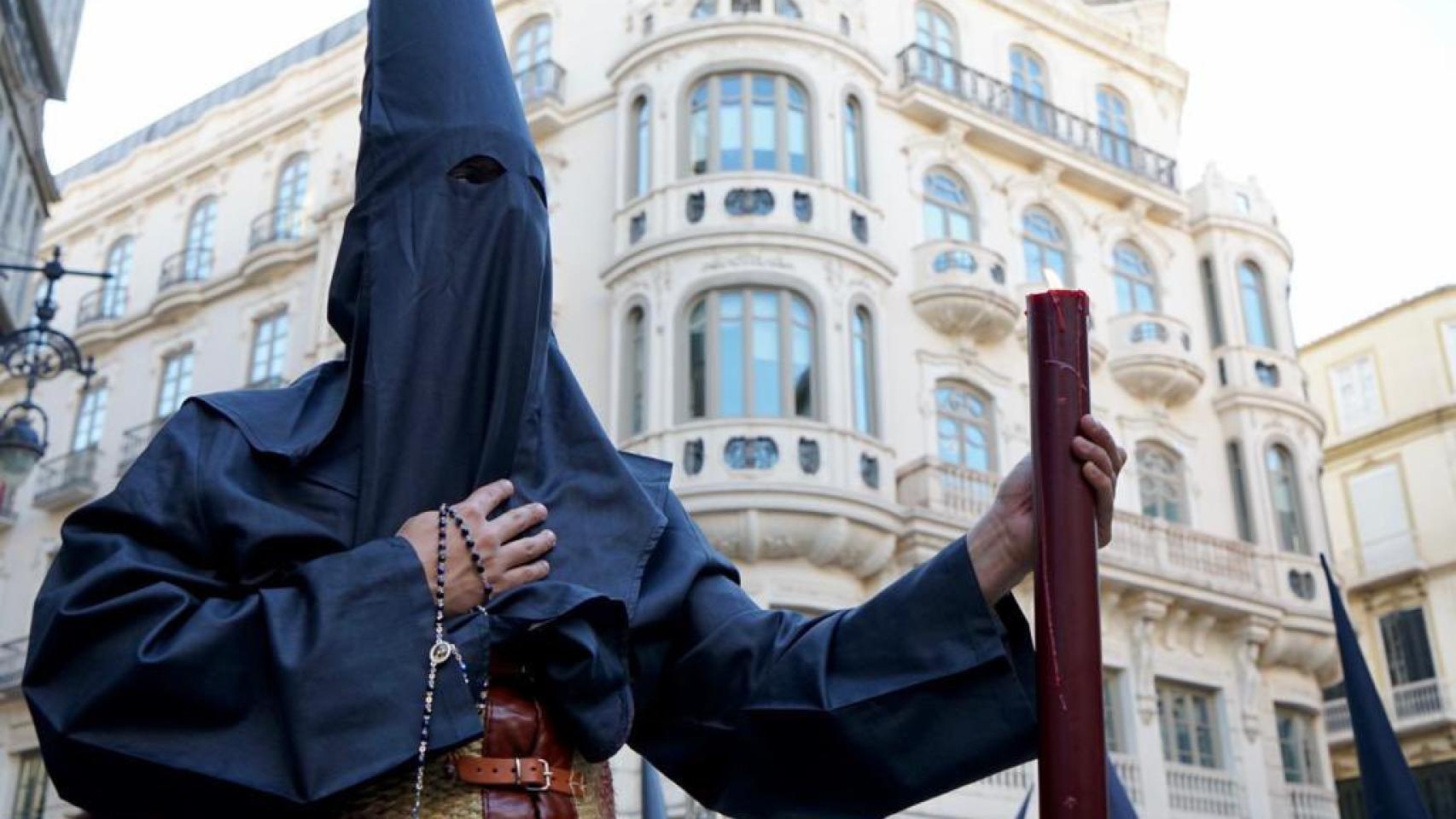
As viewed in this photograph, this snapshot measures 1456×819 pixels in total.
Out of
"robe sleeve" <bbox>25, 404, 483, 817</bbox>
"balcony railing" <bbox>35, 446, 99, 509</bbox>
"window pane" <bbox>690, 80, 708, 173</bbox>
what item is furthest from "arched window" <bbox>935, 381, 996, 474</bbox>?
"robe sleeve" <bbox>25, 404, 483, 817</bbox>

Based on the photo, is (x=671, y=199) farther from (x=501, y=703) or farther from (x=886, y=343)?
(x=501, y=703)

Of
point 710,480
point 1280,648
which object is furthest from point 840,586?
point 1280,648

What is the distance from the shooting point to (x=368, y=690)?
212cm

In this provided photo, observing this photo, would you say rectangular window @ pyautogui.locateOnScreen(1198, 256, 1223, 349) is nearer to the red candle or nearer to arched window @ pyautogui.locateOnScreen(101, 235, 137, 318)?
arched window @ pyautogui.locateOnScreen(101, 235, 137, 318)

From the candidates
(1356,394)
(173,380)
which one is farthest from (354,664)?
(1356,394)

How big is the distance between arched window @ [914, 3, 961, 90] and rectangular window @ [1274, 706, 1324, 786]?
10.7m

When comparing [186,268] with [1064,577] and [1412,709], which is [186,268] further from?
[1064,577]

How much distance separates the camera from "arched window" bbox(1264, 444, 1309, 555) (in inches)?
980

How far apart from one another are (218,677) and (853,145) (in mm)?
20550

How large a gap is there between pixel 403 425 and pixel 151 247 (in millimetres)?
30208

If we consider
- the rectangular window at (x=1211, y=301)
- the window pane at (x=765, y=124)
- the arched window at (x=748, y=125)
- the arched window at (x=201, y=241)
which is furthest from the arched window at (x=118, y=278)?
the rectangular window at (x=1211, y=301)

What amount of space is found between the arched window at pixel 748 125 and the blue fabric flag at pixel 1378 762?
14.1 metres

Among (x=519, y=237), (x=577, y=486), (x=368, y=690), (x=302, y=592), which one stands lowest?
(x=368, y=690)

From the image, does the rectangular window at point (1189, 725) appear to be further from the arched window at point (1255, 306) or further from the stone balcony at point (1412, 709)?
the stone balcony at point (1412, 709)
